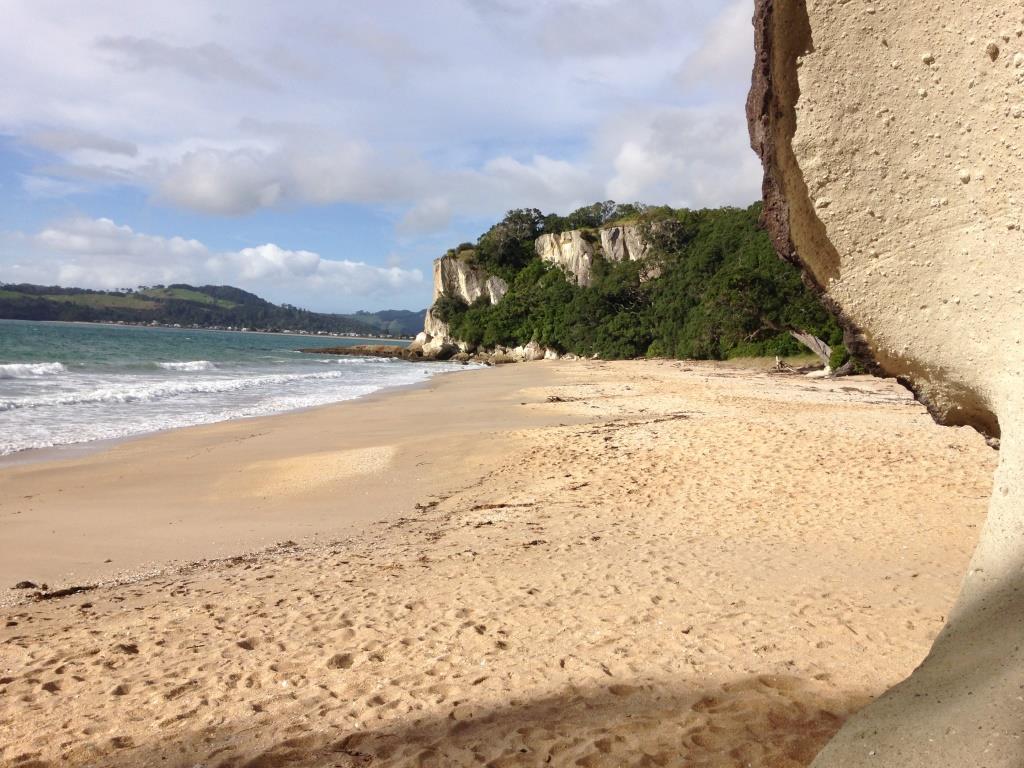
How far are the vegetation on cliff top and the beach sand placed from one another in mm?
22276

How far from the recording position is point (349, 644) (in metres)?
4.63

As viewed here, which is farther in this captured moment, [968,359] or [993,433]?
[993,433]

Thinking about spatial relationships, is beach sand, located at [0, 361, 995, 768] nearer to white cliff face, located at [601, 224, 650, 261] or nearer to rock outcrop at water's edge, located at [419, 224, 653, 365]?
rock outcrop at water's edge, located at [419, 224, 653, 365]

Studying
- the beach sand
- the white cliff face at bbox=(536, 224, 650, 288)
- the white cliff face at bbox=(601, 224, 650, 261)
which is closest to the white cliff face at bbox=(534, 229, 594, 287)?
the white cliff face at bbox=(536, 224, 650, 288)

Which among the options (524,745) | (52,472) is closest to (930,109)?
(524,745)

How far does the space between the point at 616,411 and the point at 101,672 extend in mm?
14245

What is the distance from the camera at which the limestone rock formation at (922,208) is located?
233cm

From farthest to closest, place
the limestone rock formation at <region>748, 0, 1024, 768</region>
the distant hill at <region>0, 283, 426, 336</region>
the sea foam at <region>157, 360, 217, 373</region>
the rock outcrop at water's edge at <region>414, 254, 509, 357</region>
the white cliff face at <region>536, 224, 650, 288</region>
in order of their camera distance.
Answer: the distant hill at <region>0, 283, 426, 336</region> < the rock outcrop at water's edge at <region>414, 254, 509, 357</region> < the white cliff face at <region>536, 224, 650, 288</region> < the sea foam at <region>157, 360, 217, 373</region> < the limestone rock formation at <region>748, 0, 1024, 768</region>

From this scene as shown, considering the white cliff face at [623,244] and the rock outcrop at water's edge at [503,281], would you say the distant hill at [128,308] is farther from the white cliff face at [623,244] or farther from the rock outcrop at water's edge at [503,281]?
the white cliff face at [623,244]

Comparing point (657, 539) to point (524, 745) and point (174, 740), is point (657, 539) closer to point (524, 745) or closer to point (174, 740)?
point (524, 745)

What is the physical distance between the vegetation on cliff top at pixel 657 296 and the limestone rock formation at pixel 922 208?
27.8 m

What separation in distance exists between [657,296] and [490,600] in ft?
157

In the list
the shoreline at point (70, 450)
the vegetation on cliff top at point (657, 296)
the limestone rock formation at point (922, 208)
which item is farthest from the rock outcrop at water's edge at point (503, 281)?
the limestone rock formation at point (922, 208)

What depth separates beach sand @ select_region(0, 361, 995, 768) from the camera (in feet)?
11.5
